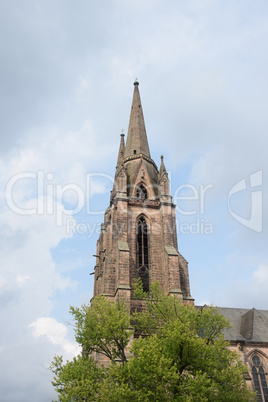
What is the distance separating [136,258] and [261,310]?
1143 centimetres

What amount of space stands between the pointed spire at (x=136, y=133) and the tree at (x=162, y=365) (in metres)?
18.3

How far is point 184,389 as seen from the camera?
47.6 ft

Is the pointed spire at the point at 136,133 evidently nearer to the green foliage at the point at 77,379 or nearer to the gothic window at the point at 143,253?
the gothic window at the point at 143,253

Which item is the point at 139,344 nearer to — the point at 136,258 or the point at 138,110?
the point at 136,258

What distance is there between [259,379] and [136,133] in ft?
73.8

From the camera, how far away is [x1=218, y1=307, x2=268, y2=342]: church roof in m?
26.4

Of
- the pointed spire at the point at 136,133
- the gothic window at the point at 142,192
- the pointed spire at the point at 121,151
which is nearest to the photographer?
the gothic window at the point at 142,192

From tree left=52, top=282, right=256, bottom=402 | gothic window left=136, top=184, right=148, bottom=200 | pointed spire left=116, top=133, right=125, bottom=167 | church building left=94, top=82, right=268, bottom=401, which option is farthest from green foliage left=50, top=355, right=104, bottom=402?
pointed spire left=116, top=133, right=125, bottom=167

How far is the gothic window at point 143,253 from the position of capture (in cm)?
2608

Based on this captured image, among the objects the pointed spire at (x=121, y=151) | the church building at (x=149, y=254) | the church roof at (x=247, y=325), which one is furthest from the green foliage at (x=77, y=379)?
the pointed spire at (x=121, y=151)

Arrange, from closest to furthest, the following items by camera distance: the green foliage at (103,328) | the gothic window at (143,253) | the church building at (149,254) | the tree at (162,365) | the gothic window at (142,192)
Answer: the tree at (162,365), the green foliage at (103,328), the church building at (149,254), the gothic window at (143,253), the gothic window at (142,192)

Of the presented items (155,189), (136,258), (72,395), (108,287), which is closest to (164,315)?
(72,395)

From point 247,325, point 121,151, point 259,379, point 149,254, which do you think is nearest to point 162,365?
point 149,254

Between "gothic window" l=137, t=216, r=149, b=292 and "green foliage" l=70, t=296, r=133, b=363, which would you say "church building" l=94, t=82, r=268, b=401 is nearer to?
"gothic window" l=137, t=216, r=149, b=292
